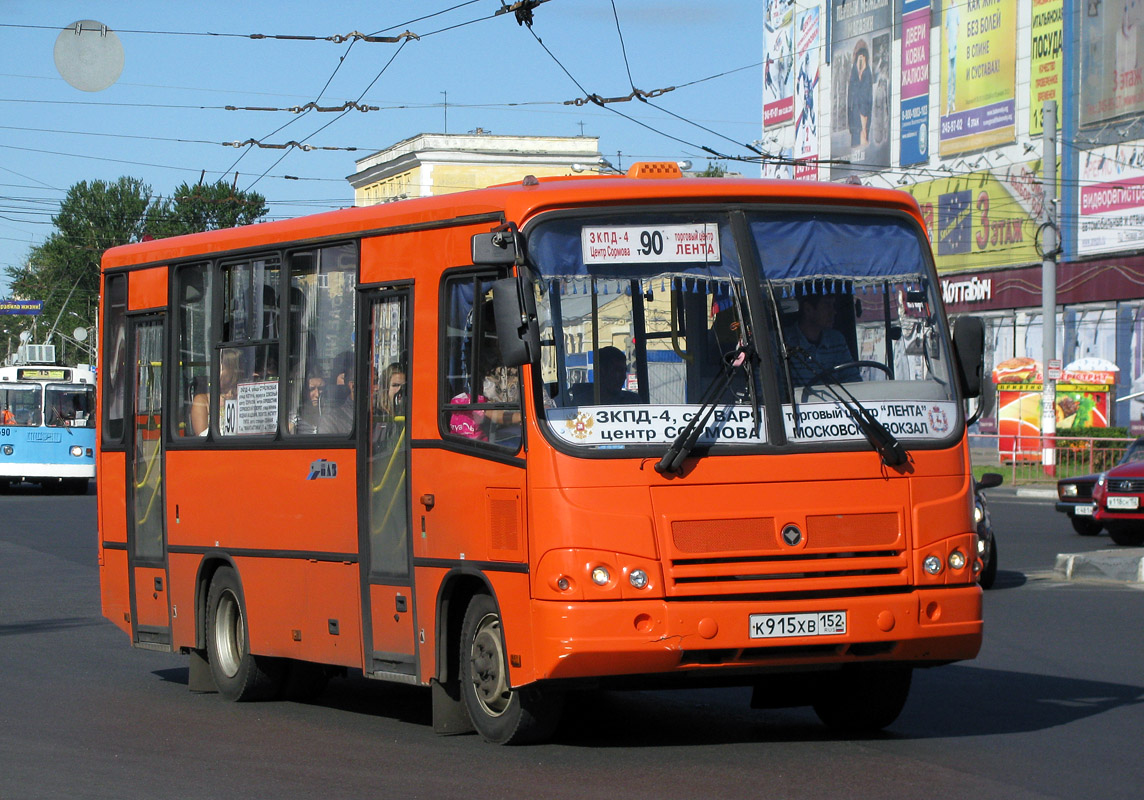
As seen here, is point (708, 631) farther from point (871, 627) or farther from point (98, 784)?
point (98, 784)

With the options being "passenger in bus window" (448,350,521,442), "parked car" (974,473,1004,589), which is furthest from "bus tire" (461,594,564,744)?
"parked car" (974,473,1004,589)

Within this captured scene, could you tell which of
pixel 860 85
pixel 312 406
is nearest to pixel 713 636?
pixel 312 406

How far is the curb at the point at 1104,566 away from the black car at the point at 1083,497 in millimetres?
4436

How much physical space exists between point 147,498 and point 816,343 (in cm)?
577

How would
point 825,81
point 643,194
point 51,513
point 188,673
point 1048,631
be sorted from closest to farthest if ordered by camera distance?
point 643,194
point 188,673
point 1048,631
point 51,513
point 825,81

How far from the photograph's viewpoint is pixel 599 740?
904cm

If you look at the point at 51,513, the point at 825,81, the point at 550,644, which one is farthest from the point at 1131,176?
the point at 550,644

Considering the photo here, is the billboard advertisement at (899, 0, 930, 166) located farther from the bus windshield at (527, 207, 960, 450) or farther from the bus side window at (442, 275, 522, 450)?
the bus side window at (442, 275, 522, 450)

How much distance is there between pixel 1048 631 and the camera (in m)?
14.1

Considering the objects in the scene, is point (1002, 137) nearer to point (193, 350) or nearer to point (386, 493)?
point (193, 350)

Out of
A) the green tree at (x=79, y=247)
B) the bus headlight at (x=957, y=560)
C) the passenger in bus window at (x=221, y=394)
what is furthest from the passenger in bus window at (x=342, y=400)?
the green tree at (x=79, y=247)

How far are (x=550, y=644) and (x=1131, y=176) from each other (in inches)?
1829

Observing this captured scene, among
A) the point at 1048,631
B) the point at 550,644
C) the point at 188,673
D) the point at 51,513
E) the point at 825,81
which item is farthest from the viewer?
the point at 825,81

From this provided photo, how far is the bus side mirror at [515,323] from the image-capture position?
26.5 feet
